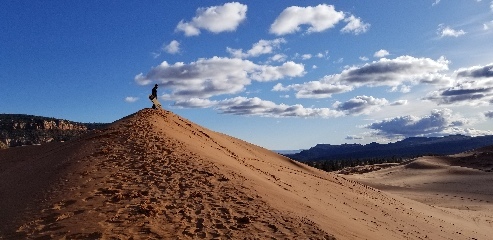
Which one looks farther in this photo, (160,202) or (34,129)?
(34,129)

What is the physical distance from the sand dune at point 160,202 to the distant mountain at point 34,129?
82.3m

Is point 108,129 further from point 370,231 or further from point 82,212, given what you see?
point 370,231

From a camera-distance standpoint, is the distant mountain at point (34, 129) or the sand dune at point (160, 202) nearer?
the sand dune at point (160, 202)

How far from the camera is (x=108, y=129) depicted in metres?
19.5

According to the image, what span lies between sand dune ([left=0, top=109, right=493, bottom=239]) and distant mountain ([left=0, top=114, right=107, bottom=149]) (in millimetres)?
82315

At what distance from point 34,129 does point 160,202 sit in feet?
365

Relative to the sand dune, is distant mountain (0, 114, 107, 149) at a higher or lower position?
higher

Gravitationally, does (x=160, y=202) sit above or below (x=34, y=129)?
below

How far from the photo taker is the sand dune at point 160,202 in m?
9.84

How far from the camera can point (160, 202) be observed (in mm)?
11070

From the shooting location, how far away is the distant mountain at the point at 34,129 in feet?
310

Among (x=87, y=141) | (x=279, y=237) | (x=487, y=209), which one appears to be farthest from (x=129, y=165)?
(x=487, y=209)

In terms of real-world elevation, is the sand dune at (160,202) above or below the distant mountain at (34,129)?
below

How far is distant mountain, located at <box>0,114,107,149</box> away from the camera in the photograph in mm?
94488
